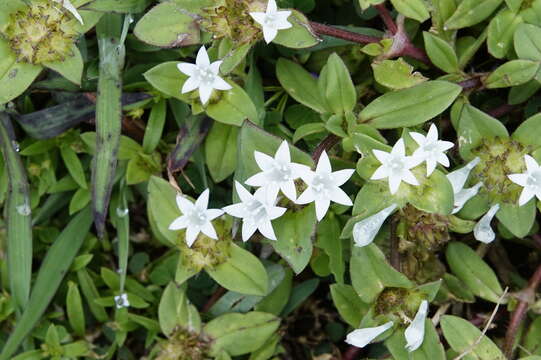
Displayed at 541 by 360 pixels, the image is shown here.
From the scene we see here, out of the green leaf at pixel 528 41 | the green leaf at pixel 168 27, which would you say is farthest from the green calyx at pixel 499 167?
the green leaf at pixel 168 27

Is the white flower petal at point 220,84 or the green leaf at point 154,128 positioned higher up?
the white flower petal at point 220,84

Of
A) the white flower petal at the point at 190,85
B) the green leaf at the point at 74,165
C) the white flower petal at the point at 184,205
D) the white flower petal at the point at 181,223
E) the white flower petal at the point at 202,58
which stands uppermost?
the white flower petal at the point at 202,58

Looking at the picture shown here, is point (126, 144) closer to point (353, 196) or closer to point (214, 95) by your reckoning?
point (214, 95)

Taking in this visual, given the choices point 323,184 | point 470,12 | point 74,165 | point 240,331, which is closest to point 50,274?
Result: point 74,165

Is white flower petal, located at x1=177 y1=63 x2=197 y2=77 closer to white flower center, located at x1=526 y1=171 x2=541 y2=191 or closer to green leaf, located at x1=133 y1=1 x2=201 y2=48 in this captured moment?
green leaf, located at x1=133 y1=1 x2=201 y2=48

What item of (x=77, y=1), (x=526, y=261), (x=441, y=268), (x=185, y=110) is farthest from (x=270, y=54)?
(x=526, y=261)

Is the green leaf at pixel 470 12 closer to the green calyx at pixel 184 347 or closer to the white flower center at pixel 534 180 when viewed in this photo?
the white flower center at pixel 534 180

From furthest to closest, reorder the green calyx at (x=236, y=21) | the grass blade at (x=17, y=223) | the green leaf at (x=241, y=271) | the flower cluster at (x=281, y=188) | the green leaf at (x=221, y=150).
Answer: the grass blade at (x=17, y=223), the green leaf at (x=221, y=150), the green leaf at (x=241, y=271), the green calyx at (x=236, y=21), the flower cluster at (x=281, y=188)
